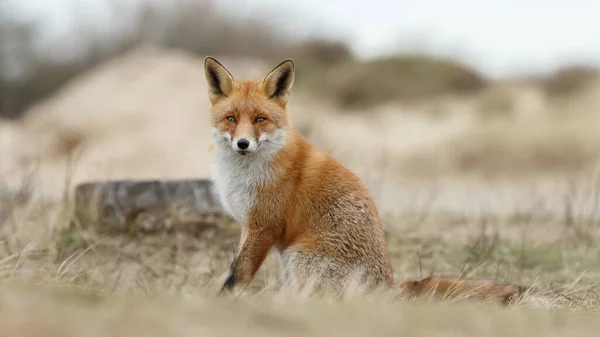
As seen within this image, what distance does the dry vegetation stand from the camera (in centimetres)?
331

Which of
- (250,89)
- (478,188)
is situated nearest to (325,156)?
(250,89)

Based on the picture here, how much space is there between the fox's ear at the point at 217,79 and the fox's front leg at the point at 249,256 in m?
0.98

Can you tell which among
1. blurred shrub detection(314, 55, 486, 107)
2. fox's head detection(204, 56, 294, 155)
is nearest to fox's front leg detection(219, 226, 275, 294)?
fox's head detection(204, 56, 294, 155)

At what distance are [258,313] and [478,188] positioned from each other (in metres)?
15.4

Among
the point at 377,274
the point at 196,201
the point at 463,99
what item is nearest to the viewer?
the point at 377,274

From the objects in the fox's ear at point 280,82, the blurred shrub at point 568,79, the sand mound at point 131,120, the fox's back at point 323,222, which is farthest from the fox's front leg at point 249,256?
the blurred shrub at point 568,79

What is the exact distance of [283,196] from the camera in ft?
15.8

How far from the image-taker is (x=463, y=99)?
22.9 meters

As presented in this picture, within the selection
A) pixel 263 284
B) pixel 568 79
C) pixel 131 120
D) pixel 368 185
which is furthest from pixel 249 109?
pixel 568 79

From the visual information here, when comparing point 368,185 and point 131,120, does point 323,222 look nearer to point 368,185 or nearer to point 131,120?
point 368,185

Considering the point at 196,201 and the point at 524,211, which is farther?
the point at 524,211

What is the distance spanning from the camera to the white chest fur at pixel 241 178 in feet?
16.0

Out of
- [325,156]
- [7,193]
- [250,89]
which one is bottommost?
[7,193]

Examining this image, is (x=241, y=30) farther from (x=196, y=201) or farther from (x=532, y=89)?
(x=196, y=201)
